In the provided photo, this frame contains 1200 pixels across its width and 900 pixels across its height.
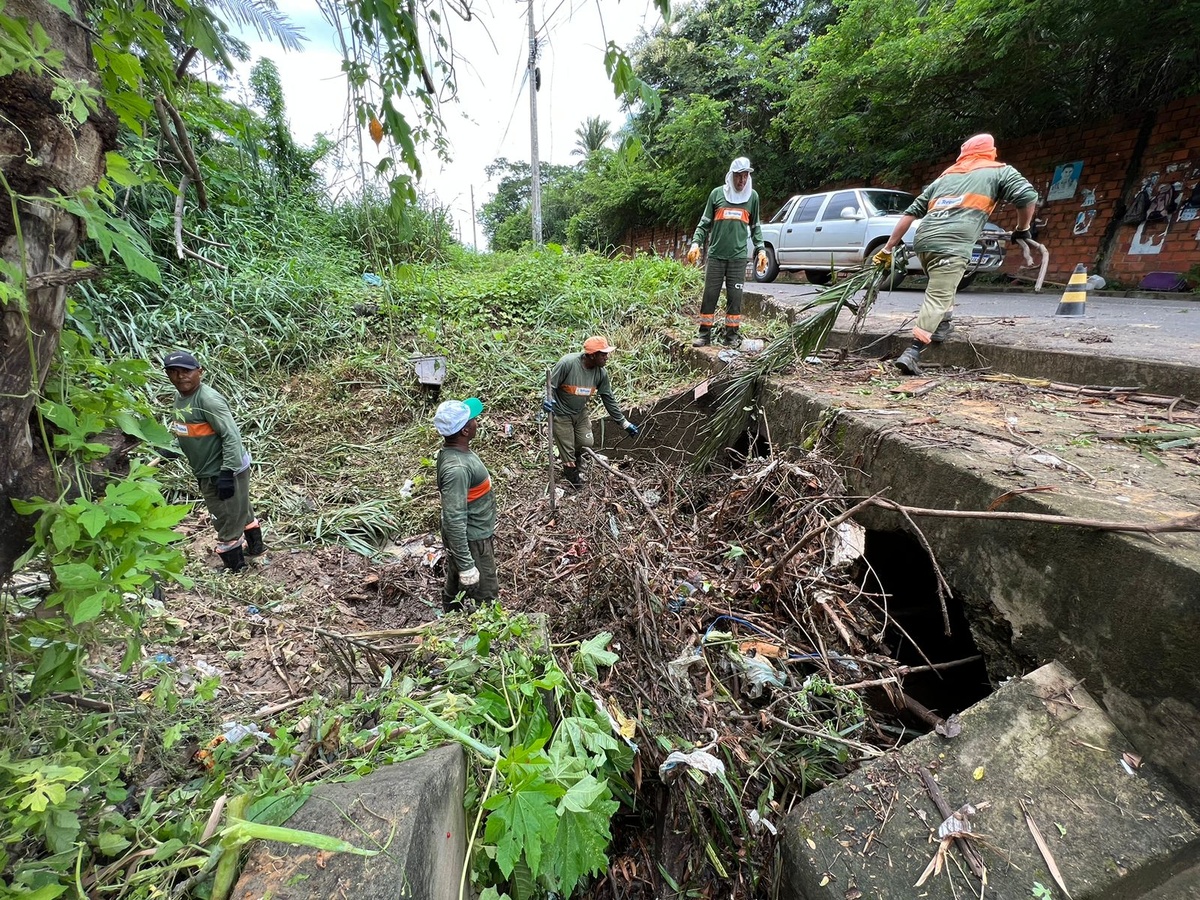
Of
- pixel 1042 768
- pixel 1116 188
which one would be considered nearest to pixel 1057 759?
pixel 1042 768

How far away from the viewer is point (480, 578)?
352cm

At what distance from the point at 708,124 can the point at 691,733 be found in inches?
551

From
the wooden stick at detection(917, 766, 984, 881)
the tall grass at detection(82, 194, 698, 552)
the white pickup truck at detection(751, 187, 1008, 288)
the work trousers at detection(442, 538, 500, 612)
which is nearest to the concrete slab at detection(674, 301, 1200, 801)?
the wooden stick at detection(917, 766, 984, 881)

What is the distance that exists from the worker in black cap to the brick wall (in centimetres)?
1170

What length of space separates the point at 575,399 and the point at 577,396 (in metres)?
0.05

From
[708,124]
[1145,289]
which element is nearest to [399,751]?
[1145,289]

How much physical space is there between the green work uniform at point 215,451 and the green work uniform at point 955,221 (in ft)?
16.6

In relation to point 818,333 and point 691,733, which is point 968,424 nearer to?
point 818,333

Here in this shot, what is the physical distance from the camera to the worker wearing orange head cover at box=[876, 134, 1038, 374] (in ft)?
11.4

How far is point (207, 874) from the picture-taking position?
3.08 ft

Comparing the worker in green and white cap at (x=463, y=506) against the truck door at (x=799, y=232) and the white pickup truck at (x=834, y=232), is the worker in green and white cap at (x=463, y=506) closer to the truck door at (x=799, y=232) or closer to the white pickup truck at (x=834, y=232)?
the white pickup truck at (x=834, y=232)

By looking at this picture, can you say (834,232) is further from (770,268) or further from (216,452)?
(216,452)

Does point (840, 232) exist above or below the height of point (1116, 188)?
below

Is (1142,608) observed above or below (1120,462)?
below
